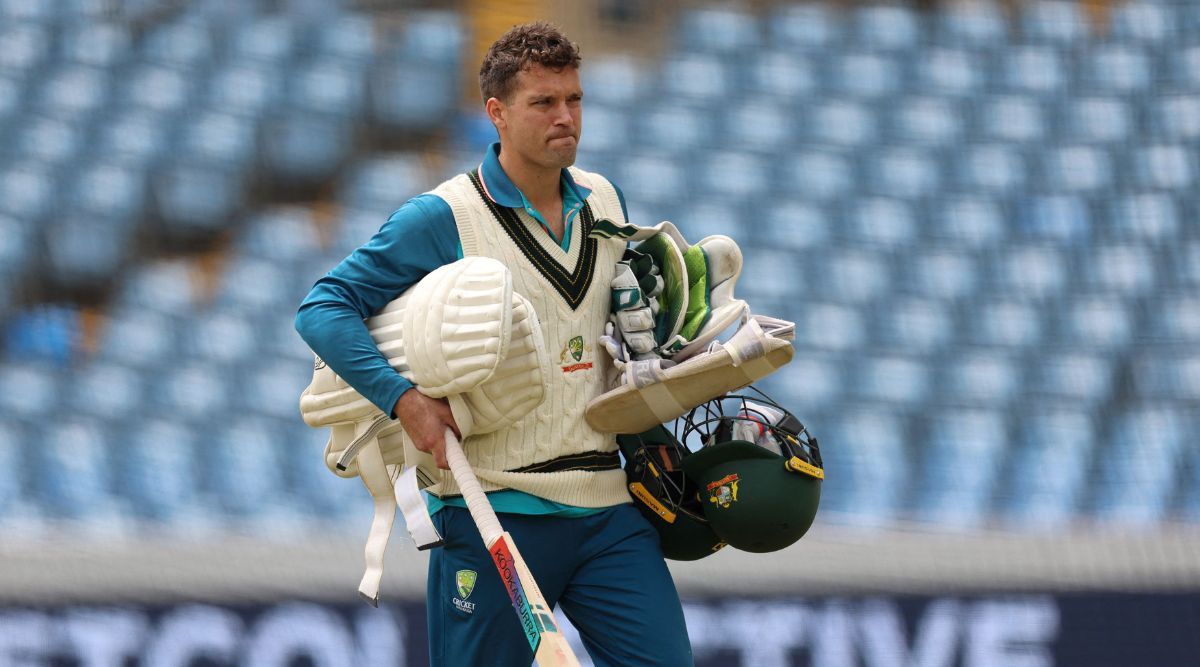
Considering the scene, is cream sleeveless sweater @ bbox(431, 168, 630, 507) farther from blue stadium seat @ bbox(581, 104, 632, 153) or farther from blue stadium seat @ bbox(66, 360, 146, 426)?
blue stadium seat @ bbox(581, 104, 632, 153)

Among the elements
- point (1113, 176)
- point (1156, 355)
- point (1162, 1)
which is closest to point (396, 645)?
point (1156, 355)

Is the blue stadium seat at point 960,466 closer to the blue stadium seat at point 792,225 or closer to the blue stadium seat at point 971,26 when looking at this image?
the blue stadium seat at point 792,225

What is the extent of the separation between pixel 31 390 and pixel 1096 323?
13.0 feet

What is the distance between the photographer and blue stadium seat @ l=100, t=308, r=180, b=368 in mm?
5863

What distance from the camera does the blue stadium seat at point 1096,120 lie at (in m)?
6.47

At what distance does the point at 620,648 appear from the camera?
2.68 m

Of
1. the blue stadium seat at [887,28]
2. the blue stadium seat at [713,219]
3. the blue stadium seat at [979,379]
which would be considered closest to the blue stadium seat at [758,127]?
the blue stadium seat at [713,219]

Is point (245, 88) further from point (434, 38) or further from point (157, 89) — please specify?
point (434, 38)

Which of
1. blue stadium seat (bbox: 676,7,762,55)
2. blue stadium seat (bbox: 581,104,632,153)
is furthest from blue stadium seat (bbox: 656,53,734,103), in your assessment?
blue stadium seat (bbox: 581,104,632,153)

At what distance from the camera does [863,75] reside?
6.60 meters

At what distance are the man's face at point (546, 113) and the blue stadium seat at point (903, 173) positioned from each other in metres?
3.83

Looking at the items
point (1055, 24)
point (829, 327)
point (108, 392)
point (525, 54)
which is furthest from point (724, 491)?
point (1055, 24)

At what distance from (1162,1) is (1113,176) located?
0.93 meters

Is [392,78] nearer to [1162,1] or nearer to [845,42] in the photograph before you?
[845,42]
